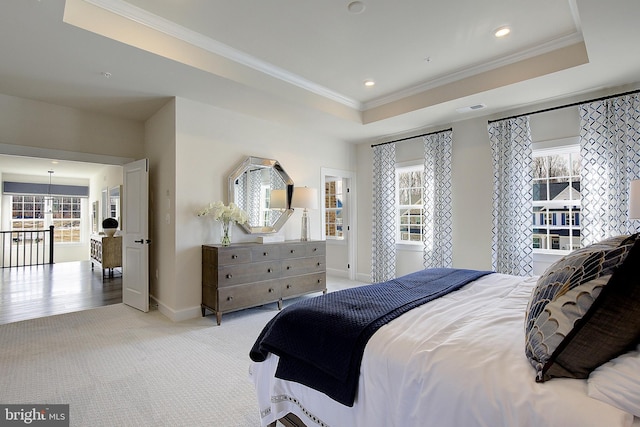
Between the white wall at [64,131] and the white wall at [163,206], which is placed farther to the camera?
the white wall at [163,206]

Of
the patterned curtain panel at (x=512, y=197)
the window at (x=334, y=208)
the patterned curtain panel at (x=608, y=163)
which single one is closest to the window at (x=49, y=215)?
the window at (x=334, y=208)

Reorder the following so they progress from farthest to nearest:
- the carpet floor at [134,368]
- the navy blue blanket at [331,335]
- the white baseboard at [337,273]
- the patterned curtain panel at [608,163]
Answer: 1. the white baseboard at [337,273]
2. the patterned curtain panel at [608,163]
3. the carpet floor at [134,368]
4. the navy blue blanket at [331,335]

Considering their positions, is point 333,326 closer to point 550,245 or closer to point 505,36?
point 505,36

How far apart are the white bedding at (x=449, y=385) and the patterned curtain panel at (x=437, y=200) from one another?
3.05 metres

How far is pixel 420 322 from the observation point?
149 centimetres

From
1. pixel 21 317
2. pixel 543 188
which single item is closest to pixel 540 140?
pixel 543 188

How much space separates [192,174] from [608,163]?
4.85 metres

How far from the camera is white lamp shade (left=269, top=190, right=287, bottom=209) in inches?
185

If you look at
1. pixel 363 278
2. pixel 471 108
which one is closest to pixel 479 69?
pixel 471 108

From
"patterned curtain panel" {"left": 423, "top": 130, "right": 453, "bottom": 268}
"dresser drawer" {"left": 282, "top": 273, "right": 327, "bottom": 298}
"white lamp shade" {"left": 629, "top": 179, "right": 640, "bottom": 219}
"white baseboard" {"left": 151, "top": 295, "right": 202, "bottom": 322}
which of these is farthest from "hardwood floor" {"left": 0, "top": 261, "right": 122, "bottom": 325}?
"white lamp shade" {"left": 629, "top": 179, "right": 640, "bottom": 219}

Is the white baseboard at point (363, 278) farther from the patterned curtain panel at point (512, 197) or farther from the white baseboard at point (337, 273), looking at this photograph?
the patterned curtain panel at point (512, 197)

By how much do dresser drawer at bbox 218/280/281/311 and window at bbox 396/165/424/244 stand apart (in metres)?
2.53

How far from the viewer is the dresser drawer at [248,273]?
370 centimetres

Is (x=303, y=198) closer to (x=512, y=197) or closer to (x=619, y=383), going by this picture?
(x=512, y=197)
